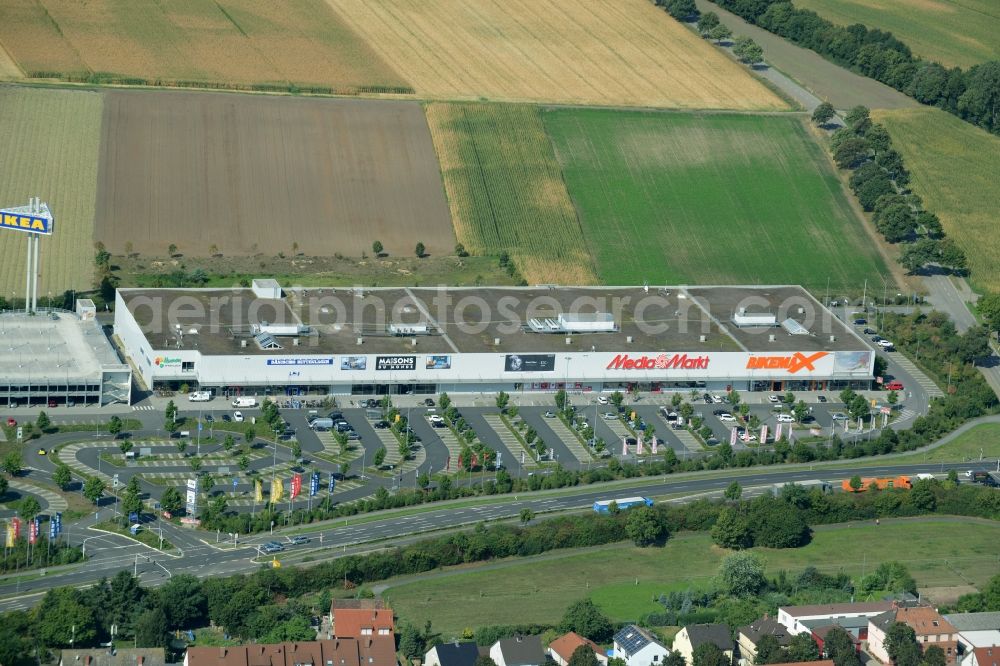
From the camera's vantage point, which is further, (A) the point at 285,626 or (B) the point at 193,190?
(B) the point at 193,190

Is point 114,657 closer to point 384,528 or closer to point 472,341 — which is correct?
point 384,528

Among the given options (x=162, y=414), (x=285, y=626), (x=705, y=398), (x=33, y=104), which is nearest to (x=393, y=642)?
(x=285, y=626)

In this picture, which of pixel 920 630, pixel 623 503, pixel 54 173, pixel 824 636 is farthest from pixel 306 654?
pixel 54 173

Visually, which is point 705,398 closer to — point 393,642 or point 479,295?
point 479,295

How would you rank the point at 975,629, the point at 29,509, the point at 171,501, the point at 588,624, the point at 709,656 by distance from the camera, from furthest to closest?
the point at 171,501 < the point at 29,509 < the point at 975,629 < the point at 588,624 < the point at 709,656

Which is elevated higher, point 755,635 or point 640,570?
point 640,570

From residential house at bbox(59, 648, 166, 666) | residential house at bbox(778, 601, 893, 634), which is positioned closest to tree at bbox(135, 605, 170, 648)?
residential house at bbox(59, 648, 166, 666)

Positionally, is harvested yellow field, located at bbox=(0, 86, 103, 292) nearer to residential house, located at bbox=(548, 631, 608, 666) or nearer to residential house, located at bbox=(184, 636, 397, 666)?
residential house, located at bbox=(184, 636, 397, 666)
